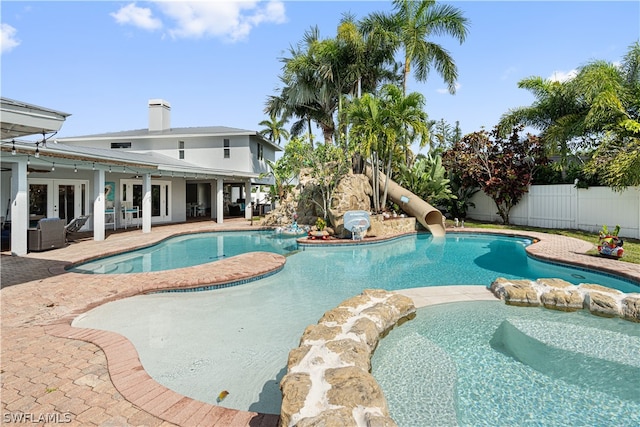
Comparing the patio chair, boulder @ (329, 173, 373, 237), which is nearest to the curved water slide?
boulder @ (329, 173, 373, 237)

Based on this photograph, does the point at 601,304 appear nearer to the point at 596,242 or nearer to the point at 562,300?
the point at 562,300

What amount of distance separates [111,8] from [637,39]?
21.6m

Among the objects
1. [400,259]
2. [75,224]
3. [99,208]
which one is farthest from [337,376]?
[99,208]

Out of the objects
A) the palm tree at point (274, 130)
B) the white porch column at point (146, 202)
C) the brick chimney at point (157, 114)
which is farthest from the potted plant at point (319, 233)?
the palm tree at point (274, 130)

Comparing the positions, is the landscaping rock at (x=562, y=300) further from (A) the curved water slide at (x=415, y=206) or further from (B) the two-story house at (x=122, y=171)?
(A) the curved water slide at (x=415, y=206)

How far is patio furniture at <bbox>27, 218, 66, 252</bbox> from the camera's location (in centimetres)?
1095

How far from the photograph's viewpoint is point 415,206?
16.9 m

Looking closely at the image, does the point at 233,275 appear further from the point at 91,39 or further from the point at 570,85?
the point at 570,85

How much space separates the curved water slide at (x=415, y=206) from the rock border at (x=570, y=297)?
9298mm

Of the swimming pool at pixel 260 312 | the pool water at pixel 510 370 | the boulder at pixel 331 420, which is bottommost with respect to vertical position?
the pool water at pixel 510 370

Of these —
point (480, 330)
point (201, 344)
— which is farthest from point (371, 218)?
point (201, 344)

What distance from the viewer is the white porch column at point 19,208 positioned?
408 inches

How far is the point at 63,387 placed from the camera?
10.8 feet

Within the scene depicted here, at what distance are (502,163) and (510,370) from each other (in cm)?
1688
